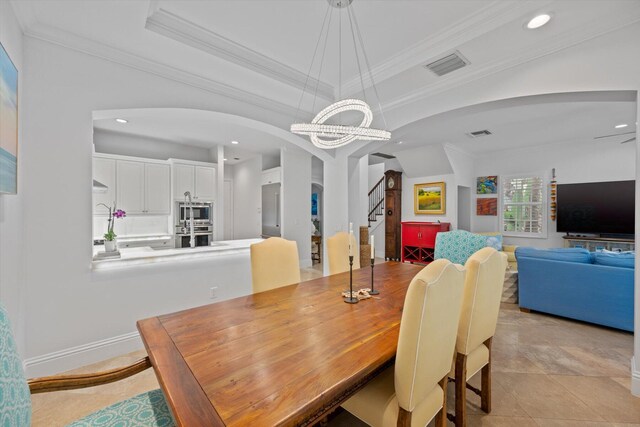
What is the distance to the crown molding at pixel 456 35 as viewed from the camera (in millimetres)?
1896

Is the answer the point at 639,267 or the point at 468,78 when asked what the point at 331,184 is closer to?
the point at 468,78

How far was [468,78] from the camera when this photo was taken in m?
2.68

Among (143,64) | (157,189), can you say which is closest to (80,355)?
(143,64)

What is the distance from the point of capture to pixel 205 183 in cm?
561

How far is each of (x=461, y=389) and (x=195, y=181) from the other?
5.39 meters

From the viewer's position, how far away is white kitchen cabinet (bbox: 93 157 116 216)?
4598 mm

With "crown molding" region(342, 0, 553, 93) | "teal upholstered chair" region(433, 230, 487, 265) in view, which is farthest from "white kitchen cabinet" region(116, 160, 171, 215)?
"teal upholstered chair" region(433, 230, 487, 265)

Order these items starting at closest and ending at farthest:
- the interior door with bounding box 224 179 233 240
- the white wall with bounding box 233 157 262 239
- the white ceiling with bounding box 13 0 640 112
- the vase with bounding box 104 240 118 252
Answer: the white ceiling with bounding box 13 0 640 112, the vase with bounding box 104 240 118 252, the white wall with bounding box 233 157 262 239, the interior door with bounding box 224 179 233 240

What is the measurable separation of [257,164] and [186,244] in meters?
2.34

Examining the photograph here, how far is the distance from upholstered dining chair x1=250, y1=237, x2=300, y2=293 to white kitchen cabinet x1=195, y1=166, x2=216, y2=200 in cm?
389

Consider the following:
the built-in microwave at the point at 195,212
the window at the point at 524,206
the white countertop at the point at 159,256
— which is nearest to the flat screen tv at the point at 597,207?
the window at the point at 524,206

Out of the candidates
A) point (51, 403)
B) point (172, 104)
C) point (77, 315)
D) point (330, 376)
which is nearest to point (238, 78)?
point (172, 104)

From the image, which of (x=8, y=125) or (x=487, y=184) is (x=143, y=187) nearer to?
(x=8, y=125)

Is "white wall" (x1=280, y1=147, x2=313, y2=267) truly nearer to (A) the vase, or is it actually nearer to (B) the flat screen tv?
(A) the vase
